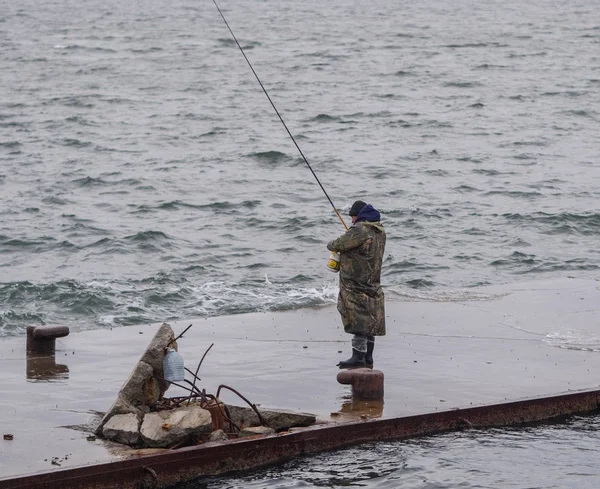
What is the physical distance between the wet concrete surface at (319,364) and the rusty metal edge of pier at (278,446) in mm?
125

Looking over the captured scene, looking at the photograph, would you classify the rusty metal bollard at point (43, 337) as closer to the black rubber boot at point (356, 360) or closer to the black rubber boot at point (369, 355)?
the black rubber boot at point (356, 360)

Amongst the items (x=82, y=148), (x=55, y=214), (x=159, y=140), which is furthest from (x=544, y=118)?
(x=55, y=214)

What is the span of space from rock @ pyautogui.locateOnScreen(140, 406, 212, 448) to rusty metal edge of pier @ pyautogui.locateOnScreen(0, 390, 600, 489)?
Answer: 12cm

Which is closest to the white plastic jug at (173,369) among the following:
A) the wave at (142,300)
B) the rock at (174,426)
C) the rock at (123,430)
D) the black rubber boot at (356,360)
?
the rock at (174,426)

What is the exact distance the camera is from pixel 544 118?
3066cm

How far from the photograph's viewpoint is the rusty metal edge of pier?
7090 mm

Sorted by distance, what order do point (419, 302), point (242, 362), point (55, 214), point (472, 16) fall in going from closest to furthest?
point (242, 362), point (419, 302), point (55, 214), point (472, 16)

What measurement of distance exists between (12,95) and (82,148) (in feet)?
23.4

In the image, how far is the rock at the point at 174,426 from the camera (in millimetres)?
7570

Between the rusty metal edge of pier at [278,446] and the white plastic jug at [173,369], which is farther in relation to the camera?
the white plastic jug at [173,369]

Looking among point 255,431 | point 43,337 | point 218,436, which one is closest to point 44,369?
point 43,337

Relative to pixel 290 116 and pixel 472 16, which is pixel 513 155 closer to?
pixel 290 116

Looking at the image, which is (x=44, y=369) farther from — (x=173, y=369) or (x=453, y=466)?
(x=453, y=466)

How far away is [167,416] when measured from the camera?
25.6ft
